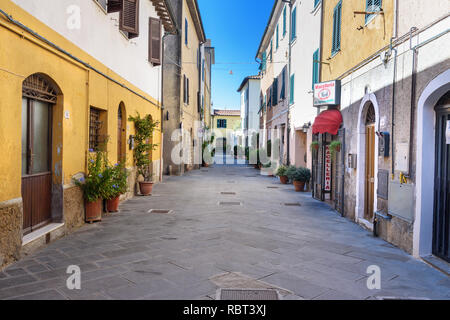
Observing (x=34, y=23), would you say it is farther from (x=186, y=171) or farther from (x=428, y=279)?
(x=186, y=171)

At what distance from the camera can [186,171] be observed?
20.9 metres

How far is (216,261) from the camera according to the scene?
4969 millimetres

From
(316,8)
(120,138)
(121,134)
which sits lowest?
(120,138)

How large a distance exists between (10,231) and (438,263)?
18.2 ft

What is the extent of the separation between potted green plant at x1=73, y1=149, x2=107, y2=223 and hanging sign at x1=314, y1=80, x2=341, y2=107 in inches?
230

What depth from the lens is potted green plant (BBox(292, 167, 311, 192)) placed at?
42.3ft

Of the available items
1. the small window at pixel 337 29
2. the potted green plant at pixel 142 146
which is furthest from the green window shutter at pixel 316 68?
the potted green plant at pixel 142 146

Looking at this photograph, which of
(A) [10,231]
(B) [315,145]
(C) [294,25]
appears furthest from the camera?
(C) [294,25]

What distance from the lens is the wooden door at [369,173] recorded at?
25.4 ft

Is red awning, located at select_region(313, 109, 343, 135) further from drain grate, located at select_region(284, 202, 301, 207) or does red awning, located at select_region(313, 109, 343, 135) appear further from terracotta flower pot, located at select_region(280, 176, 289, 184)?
terracotta flower pot, located at select_region(280, 176, 289, 184)

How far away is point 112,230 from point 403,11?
6.18 meters

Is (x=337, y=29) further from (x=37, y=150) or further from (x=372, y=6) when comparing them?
(x=37, y=150)

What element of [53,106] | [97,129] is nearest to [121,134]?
[97,129]

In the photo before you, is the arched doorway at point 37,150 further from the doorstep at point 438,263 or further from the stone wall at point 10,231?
the doorstep at point 438,263
